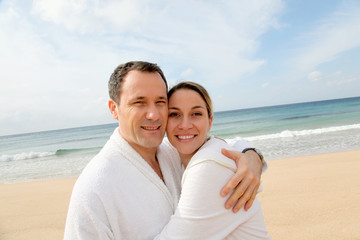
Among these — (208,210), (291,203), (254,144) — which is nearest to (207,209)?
(208,210)

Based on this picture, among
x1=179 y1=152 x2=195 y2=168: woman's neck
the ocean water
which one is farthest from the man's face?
the ocean water

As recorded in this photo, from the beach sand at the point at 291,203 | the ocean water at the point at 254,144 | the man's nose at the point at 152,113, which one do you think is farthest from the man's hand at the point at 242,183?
the beach sand at the point at 291,203

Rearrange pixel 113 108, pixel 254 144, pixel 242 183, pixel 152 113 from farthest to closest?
pixel 254 144, pixel 113 108, pixel 152 113, pixel 242 183

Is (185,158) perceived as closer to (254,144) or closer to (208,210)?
(208,210)

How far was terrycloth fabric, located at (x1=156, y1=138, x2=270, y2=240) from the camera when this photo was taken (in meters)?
1.36

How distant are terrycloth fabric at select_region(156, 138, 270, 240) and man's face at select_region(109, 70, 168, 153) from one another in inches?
24.0

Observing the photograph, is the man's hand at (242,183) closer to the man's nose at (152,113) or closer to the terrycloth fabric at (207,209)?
the terrycloth fabric at (207,209)

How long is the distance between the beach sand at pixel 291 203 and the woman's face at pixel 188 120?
266 cm

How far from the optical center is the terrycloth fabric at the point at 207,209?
1.36 m

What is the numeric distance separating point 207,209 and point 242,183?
0.32m

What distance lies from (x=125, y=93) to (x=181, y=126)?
584mm

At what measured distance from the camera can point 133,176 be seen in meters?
1.74

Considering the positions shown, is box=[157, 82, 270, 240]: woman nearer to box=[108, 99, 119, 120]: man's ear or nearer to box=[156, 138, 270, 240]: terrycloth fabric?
box=[156, 138, 270, 240]: terrycloth fabric

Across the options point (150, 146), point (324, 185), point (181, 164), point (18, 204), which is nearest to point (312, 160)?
point (324, 185)
